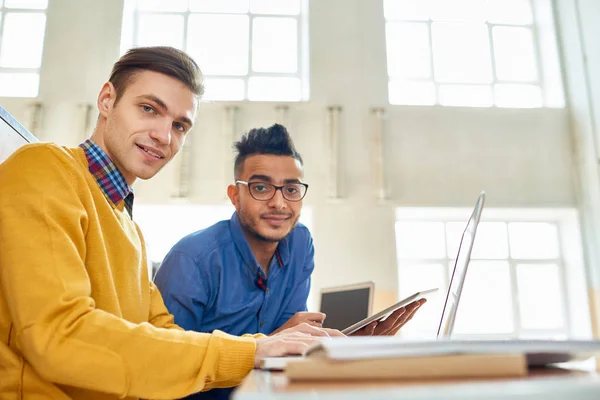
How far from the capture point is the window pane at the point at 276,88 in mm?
5758

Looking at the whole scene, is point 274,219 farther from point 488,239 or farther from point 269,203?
point 488,239

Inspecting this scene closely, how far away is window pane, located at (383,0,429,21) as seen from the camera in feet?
19.8

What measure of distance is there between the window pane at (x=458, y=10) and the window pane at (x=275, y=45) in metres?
1.79

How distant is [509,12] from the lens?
626 cm

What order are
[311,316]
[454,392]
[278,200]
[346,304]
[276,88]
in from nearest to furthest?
[454,392], [311,316], [278,200], [346,304], [276,88]

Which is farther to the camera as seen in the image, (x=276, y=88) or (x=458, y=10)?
(x=458, y=10)

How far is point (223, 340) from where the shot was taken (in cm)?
72

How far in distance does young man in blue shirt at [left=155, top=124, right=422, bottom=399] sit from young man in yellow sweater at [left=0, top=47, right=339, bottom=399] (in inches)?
12.2

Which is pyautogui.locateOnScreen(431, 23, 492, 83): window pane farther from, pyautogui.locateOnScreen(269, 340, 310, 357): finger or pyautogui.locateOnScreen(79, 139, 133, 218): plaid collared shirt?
pyautogui.locateOnScreen(269, 340, 310, 357): finger

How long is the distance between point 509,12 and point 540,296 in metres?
3.56

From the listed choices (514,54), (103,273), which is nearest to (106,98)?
(103,273)

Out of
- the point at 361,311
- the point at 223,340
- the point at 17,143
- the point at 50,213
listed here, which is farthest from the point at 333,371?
the point at 361,311

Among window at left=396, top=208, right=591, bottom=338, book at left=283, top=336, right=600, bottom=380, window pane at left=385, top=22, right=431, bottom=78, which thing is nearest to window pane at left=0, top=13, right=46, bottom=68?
window pane at left=385, top=22, right=431, bottom=78

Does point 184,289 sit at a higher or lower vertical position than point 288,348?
higher
